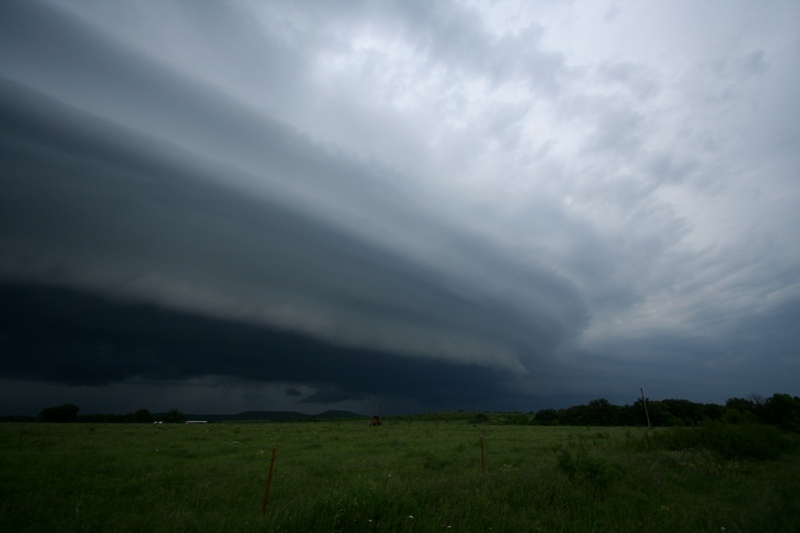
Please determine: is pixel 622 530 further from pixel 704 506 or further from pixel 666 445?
pixel 666 445

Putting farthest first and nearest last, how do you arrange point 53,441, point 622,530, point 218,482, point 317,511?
1. point 53,441
2. point 218,482
3. point 622,530
4. point 317,511

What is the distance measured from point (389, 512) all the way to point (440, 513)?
1.18m

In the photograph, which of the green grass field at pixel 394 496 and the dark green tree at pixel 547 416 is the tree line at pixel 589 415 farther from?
the green grass field at pixel 394 496

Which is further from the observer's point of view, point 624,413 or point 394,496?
A: point 624,413

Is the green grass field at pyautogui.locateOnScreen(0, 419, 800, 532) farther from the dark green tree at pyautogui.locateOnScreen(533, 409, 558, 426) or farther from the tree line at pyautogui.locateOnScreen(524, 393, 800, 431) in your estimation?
the dark green tree at pyautogui.locateOnScreen(533, 409, 558, 426)

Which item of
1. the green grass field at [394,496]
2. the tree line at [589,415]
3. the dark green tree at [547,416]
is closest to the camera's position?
the green grass field at [394,496]

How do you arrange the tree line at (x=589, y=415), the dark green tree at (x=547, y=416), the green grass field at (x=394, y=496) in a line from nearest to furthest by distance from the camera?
1. the green grass field at (x=394, y=496)
2. the tree line at (x=589, y=415)
3. the dark green tree at (x=547, y=416)

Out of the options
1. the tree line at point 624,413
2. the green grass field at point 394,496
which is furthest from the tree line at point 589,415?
the green grass field at point 394,496

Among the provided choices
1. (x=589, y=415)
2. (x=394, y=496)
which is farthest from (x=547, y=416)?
(x=394, y=496)

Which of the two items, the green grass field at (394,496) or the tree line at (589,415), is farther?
the tree line at (589,415)

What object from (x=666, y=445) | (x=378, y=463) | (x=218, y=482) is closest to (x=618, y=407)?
(x=666, y=445)

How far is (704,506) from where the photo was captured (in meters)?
10.2

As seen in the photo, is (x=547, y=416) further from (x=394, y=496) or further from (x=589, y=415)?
(x=394, y=496)

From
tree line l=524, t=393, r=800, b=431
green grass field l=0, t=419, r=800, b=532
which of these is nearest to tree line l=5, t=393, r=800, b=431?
tree line l=524, t=393, r=800, b=431
